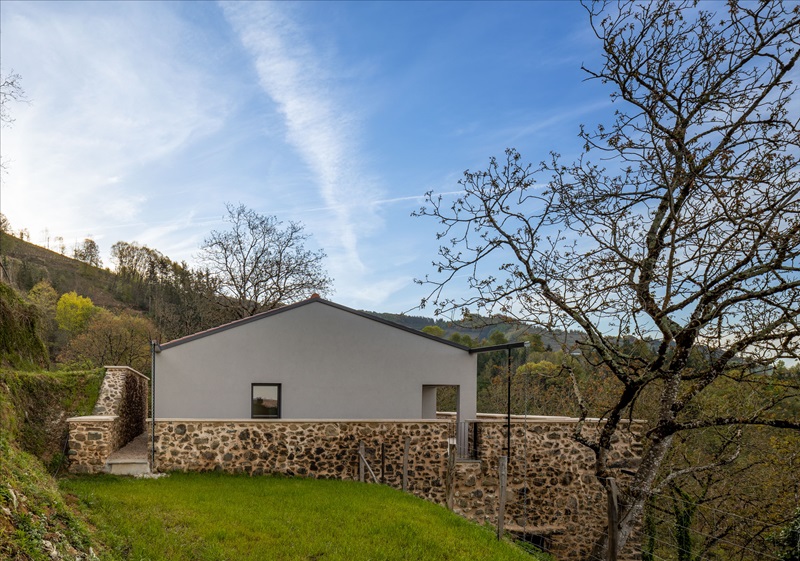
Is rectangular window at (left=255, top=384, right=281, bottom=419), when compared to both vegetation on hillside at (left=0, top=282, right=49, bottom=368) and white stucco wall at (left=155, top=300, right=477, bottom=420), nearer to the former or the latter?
white stucco wall at (left=155, top=300, right=477, bottom=420)

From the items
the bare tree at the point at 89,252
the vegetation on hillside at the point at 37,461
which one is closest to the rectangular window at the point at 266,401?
the vegetation on hillside at the point at 37,461

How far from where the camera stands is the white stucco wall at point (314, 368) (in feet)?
48.7

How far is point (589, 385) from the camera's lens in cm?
2031

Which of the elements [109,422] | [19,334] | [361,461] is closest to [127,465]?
[109,422]

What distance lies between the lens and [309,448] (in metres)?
13.0

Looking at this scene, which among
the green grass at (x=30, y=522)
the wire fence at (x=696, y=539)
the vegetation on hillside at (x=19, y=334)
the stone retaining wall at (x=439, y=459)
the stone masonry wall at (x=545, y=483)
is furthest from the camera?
the stone masonry wall at (x=545, y=483)

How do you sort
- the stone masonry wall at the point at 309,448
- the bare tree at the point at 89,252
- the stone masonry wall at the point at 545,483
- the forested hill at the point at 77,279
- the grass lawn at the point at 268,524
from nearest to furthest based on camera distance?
1. the grass lawn at the point at 268,524
2. the stone masonry wall at the point at 309,448
3. the stone masonry wall at the point at 545,483
4. the forested hill at the point at 77,279
5. the bare tree at the point at 89,252

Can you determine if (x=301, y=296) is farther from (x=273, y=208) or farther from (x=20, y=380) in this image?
(x=20, y=380)

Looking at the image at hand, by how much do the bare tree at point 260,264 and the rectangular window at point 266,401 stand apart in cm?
1280

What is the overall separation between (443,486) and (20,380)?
33.2 ft

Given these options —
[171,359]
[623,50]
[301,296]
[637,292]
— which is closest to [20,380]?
[171,359]

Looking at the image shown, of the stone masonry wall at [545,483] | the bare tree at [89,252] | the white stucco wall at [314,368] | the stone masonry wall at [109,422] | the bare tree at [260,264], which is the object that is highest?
the bare tree at [89,252]

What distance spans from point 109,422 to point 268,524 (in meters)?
6.04

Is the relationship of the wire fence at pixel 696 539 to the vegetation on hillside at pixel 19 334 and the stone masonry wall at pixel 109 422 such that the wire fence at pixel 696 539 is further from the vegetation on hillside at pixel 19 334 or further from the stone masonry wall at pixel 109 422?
the vegetation on hillside at pixel 19 334
